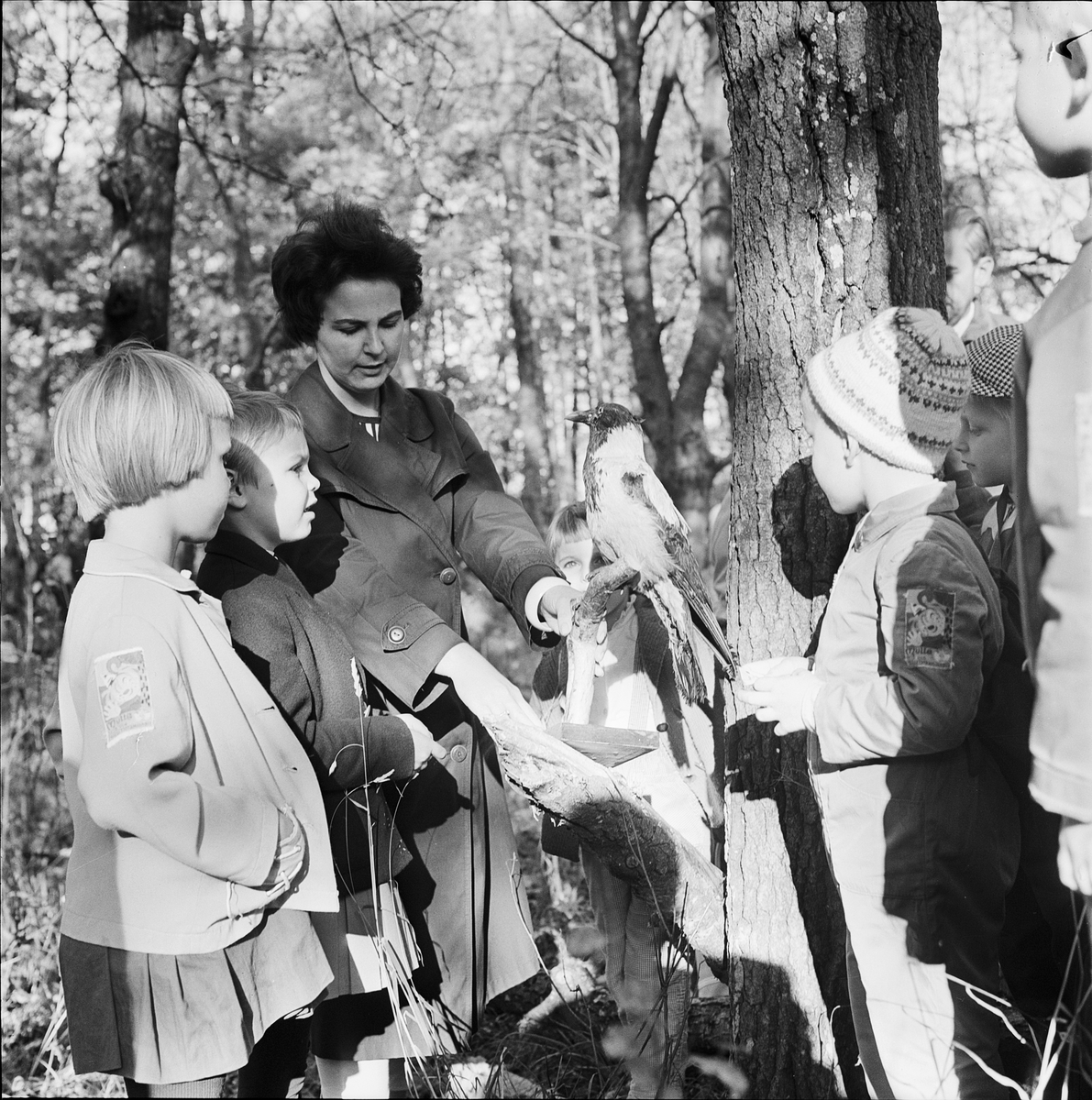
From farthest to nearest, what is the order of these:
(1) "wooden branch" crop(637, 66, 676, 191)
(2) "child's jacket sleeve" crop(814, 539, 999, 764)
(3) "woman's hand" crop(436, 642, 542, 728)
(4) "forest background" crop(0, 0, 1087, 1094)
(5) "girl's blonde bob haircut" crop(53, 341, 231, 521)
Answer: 1. (1) "wooden branch" crop(637, 66, 676, 191)
2. (4) "forest background" crop(0, 0, 1087, 1094)
3. (3) "woman's hand" crop(436, 642, 542, 728)
4. (5) "girl's blonde bob haircut" crop(53, 341, 231, 521)
5. (2) "child's jacket sleeve" crop(814, 539, 999, 764)

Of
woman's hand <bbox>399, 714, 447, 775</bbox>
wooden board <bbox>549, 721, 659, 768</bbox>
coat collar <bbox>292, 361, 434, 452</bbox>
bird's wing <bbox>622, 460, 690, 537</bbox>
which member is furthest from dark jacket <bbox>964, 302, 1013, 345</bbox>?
woman's hand <bbox>399, 714, 447, 775</bbox>

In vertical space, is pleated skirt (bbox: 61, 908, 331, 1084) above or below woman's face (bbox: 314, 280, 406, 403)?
below

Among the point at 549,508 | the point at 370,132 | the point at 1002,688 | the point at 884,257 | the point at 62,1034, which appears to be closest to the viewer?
the point at 1002,688

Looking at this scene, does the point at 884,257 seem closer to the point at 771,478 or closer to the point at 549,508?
the point at 771,478

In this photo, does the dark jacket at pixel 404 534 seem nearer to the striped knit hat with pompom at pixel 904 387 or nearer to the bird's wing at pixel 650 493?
the bird's wing at pixel 650 493

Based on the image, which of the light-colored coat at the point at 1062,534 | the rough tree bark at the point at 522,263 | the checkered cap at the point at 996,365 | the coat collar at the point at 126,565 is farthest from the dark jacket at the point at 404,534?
the rough tree bark at the point at 522,263

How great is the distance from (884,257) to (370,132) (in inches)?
444

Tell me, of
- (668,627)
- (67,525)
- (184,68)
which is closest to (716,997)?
(668,627)

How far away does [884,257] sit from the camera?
2.57 metres

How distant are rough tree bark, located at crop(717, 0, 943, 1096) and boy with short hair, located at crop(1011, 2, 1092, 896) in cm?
106

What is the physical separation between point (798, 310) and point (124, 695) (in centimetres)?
178

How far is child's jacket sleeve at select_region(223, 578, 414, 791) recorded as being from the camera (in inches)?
93.7

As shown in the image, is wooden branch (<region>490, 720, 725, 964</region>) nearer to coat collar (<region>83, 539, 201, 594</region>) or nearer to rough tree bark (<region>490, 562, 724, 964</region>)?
rough tree bark (<region>490, 562, 724, 964</region>)

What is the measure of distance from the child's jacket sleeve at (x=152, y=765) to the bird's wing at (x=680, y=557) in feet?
3.56
